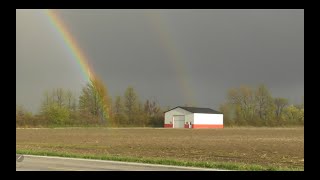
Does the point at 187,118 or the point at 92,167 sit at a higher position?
the point at 92,167

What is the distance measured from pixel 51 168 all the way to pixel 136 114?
8138cm

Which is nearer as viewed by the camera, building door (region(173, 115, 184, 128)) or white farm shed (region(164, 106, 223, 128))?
white farm shed (region(164, 106, 223, 128))

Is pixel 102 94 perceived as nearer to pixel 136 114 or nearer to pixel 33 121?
pixel 136 114

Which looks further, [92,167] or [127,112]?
[127,112]

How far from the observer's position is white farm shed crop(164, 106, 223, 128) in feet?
297

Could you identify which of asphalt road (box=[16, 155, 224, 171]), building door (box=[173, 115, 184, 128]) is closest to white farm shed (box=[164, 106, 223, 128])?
building door (box=[173, 115, 184, 128])

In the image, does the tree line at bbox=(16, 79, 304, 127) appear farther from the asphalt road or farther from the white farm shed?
the asphalt road

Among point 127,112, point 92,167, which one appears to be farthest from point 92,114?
point 92,167

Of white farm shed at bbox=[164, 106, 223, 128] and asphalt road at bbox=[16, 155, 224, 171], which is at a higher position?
asphalt road at bbox=[16, 155, 224, 171]

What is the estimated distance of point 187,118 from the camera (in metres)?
90.9

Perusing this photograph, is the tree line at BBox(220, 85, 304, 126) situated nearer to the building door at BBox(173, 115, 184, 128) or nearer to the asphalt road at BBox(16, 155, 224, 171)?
the building door at BBox(173, 115, 184, 128)

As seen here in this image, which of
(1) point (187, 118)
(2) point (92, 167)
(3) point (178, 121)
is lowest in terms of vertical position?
(3) point (178, 121)

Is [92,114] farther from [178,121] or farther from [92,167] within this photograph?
[92,167]
